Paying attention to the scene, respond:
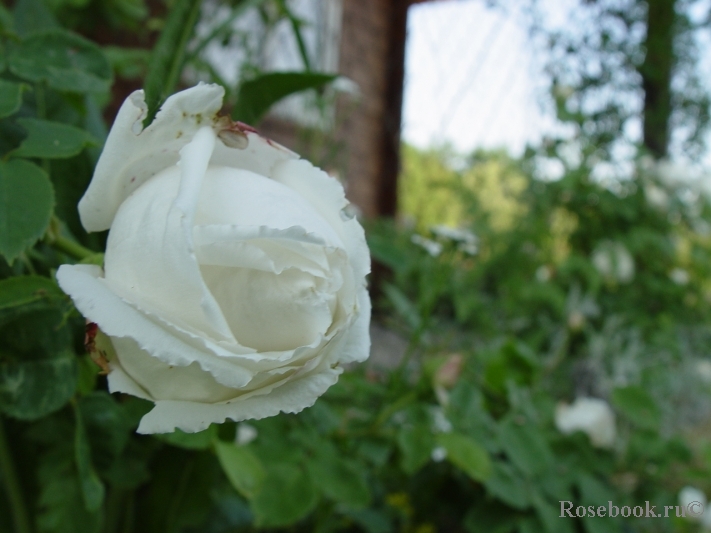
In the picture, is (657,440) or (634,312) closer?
(657,440)

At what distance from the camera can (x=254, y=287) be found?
0.24m

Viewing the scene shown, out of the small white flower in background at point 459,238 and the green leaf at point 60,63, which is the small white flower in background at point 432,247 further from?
the green leaf at point 60,63

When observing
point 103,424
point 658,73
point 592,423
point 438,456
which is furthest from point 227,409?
point 658,73

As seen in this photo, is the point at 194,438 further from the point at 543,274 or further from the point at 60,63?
the point at 543,274

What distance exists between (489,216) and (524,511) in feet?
5.31

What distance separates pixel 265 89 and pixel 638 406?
→ 0.80m

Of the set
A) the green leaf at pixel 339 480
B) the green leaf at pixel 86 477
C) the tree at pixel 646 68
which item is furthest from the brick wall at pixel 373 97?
the green leaf at pixel 86 477

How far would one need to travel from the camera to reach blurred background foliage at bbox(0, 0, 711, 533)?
0.38 metres

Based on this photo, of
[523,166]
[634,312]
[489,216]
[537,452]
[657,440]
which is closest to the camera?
[537,452]

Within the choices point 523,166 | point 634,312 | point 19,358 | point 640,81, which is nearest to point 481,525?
point 19,358

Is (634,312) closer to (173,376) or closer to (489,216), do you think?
(489,216)

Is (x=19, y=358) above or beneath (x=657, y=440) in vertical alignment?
above

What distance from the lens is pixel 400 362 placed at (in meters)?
1.04

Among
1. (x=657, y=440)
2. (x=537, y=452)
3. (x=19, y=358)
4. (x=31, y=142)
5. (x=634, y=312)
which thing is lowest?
(x=634, y=312)
